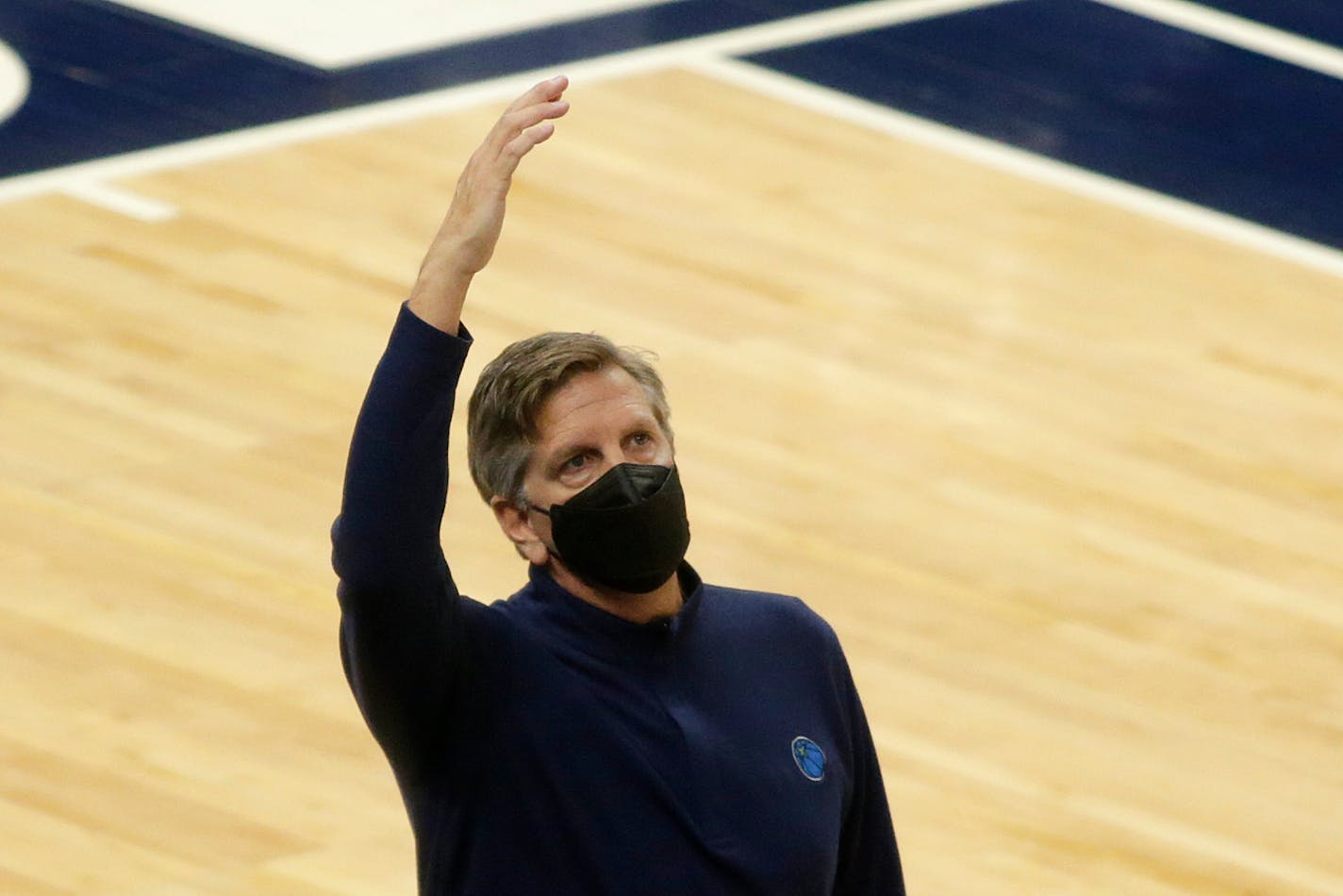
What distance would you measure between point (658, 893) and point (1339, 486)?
3254 millimetres

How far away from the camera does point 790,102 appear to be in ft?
20.9

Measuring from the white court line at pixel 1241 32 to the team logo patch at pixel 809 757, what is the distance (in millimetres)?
5400

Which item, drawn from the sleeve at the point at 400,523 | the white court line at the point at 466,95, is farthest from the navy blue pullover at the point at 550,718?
the white court line at the point at 466,95

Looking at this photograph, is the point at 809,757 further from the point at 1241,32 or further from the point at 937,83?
the point at 1241,32

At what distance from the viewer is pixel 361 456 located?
1806 millimetres

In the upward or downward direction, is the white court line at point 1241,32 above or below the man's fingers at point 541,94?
below

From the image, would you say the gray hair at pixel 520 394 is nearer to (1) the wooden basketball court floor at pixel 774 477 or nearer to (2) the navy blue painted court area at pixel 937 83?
(1) the wooden basketball court floor at pixel 774 477

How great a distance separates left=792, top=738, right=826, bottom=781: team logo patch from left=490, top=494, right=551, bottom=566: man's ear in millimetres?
252

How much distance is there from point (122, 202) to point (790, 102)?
1811mm

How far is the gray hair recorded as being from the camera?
2.00 metres

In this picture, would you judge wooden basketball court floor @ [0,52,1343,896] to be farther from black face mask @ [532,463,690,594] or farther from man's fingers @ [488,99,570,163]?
man's fingers @ [488,99,570,163]

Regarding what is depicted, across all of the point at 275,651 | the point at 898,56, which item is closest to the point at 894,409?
the point at 275,651

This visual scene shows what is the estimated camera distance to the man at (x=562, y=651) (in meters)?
1.83

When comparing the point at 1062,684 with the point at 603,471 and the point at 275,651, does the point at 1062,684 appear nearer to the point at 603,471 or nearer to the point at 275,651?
the point at 275,651
